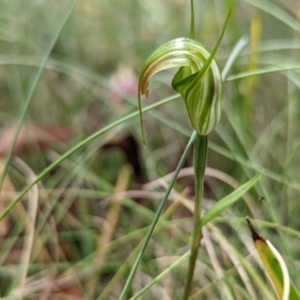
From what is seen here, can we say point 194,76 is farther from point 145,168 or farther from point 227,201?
point 145,168

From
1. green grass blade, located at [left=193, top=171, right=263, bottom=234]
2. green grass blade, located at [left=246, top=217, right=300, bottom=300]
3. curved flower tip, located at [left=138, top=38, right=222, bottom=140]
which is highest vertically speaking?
curved flower tip, located at [left=138, top=38, right=222, bottom=140]

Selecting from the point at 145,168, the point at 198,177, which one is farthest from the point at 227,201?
the point at 145,168

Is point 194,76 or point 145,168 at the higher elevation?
point 145,168

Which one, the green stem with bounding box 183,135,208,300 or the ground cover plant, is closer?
the green stem with bounding box 183,135,208,300

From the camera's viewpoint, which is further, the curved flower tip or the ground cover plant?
the ground cover plant

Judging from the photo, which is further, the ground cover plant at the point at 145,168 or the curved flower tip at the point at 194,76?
the ground cover plant at the point at 145,168

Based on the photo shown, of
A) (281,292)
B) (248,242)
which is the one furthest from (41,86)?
(281,292)

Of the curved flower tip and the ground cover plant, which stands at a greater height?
the ground cover plant
